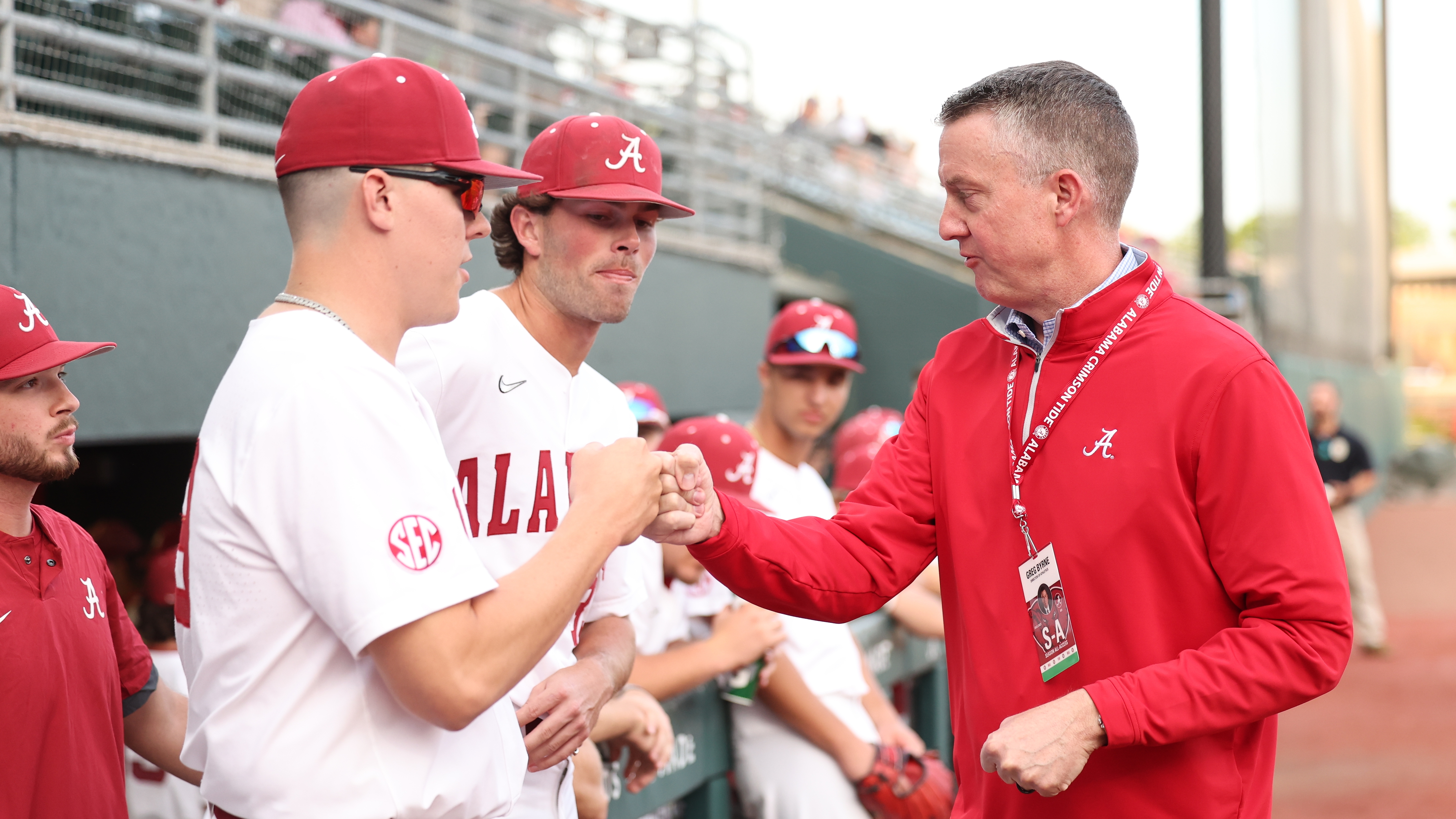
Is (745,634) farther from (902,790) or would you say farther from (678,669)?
(902,790)

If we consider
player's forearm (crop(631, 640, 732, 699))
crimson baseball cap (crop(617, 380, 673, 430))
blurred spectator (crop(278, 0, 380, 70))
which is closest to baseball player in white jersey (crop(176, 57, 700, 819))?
player's forearm (crop(631, 640, 732, 699))

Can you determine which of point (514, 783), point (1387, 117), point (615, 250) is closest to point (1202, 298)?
point (615, 250)

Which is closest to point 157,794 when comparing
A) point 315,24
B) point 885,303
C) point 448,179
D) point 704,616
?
point 704,616

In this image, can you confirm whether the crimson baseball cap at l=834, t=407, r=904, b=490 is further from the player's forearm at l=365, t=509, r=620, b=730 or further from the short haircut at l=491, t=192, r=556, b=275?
the player's forearm at l=365, t=509, r=620, b=730

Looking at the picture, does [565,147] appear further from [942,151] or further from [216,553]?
[216,553]

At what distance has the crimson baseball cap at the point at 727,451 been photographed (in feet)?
12.5

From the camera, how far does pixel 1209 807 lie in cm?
206

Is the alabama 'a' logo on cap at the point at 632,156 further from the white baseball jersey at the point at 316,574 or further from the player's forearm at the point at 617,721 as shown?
the player's forearm at the point at 617,721

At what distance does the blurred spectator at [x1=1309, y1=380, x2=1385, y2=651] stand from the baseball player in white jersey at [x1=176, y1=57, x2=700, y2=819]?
33.2ft

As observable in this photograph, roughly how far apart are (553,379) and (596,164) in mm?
512

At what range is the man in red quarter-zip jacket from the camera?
196 cm

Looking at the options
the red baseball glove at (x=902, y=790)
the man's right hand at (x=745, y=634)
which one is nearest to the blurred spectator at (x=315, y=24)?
the man's right hand at (x=745, y=634)

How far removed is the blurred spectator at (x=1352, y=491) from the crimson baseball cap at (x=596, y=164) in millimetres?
9246

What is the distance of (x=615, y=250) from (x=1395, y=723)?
8.06m
